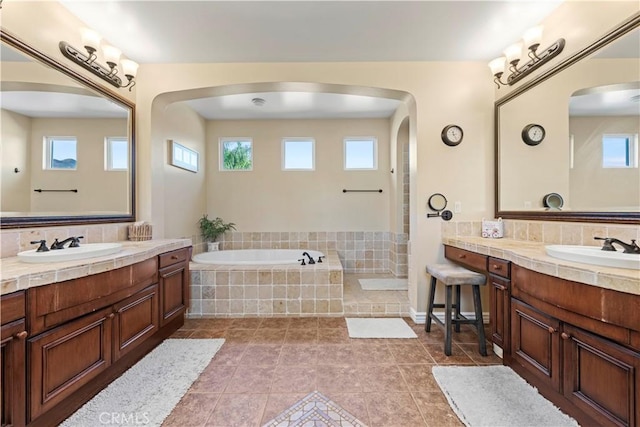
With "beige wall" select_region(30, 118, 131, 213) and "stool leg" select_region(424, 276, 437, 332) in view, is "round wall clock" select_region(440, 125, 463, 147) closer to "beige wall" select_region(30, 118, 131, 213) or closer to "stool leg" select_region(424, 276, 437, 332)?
"stool leg" select_region(424, 276, 437, 332)

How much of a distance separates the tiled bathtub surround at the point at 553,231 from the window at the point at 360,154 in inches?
87.0

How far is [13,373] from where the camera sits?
1.21 m

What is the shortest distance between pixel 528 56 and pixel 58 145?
371 centimetres

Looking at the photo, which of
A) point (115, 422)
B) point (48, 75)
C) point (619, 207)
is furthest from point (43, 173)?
point (619, 207)

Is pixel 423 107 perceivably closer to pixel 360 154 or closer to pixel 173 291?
pixel 360 154

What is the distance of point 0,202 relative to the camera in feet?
5.39

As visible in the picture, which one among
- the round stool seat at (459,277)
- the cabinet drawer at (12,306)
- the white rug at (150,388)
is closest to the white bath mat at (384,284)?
the round stool seat at (459,277)

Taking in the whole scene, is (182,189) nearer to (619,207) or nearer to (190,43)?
(190,43)

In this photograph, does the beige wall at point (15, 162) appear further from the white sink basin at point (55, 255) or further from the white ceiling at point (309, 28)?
the white ceiling at point (309, 28)

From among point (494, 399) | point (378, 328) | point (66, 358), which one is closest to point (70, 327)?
point (66, 358)

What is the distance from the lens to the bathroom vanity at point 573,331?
116 centimetres

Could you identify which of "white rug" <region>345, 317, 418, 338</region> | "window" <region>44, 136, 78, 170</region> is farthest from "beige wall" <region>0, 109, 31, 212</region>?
"white rug" <region>345, 317, 418, 338</region>

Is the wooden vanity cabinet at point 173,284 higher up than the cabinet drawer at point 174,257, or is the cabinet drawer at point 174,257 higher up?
the cabinet drawer at point 174,257

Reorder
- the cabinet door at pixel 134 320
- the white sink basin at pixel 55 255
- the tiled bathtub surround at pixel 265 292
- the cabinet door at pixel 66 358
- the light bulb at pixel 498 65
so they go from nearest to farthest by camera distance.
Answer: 1. the cabinet door at pixel 66 358
2. the white sink basin at pixel 55 255
3. the cabinet door at pixel 134 320
4. the light bulb at pixel 498 65
5. the tiled bathtub surround at pixel 265 292
